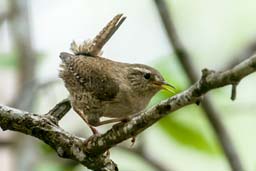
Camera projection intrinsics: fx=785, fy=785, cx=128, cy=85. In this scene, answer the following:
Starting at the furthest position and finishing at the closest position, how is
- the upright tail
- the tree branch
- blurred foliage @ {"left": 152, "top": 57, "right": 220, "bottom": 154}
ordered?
blurred foliage @ {"left": 152, "top": 57, "right": 220, "bottom": 154} → the upright tail → the tree branch

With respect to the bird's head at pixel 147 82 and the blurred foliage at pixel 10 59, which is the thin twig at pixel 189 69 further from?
the blurred foliage at pixel 10 59

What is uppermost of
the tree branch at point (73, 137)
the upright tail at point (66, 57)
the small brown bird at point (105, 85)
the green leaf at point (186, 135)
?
the tree branch at point (73, 137)

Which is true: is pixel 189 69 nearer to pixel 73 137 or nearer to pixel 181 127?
pixel 181 127

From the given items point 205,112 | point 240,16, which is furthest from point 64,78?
point 240,16

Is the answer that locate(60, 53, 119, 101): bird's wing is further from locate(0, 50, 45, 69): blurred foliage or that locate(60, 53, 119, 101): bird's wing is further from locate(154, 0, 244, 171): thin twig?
locate(0, 50, 45, 69): blurred foliage

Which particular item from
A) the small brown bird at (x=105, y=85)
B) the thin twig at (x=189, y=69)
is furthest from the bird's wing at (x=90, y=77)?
the thin twig at (x=189, y=69)

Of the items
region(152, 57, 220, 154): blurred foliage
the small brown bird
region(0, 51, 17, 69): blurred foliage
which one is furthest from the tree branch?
region(0, 51, 17, 69): blurred foliage

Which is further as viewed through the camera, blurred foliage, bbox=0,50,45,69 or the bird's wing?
blurred foliage, bbox=0,50,45,69

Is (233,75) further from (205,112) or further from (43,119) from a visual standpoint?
(205,112)
